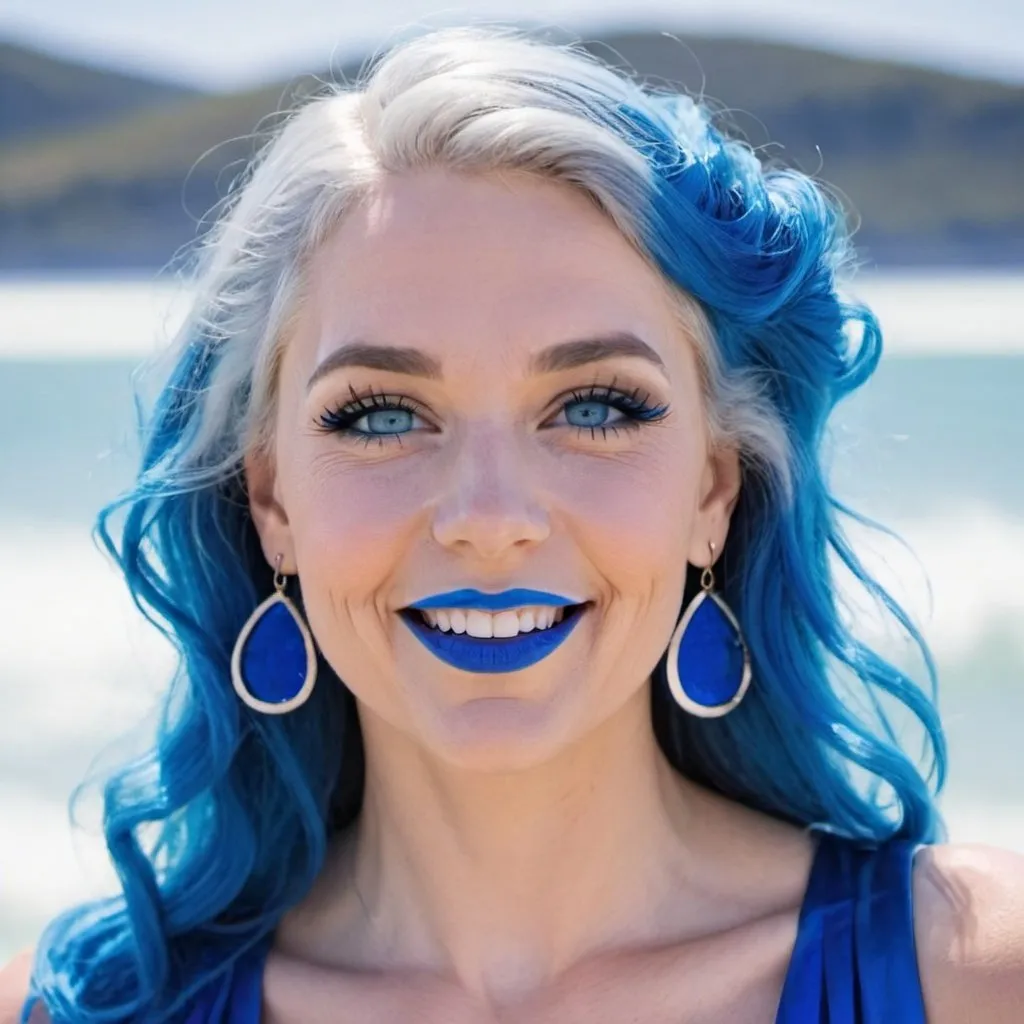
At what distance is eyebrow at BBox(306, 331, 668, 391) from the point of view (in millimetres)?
1923

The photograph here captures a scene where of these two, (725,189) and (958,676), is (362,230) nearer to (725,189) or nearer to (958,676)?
(725,189)

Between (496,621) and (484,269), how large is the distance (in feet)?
1.31

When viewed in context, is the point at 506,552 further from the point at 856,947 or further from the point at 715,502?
the point at 856,947

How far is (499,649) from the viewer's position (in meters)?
1.92

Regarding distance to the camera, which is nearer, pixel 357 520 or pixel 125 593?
pixel 357 520

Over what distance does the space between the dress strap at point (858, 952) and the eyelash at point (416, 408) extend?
2.09 feet

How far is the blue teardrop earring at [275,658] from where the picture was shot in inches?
89.4

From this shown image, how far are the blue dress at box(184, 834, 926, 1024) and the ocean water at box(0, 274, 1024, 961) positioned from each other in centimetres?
47

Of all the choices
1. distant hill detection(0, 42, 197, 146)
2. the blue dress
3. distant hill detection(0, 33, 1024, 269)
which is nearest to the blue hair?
the blue dress

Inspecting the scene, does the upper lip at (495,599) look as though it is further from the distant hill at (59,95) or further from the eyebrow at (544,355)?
the distant hill at (59,95)

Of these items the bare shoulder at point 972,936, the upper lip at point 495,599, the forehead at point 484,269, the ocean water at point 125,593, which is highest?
the ocean water at point 125,593

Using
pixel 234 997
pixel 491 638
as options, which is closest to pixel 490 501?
pixel 491 638

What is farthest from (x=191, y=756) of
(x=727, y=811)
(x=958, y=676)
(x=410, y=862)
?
(x=958, y=676)

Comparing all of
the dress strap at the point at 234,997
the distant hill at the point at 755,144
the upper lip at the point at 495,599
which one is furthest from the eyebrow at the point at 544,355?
the distant hill at the point at 755,144
